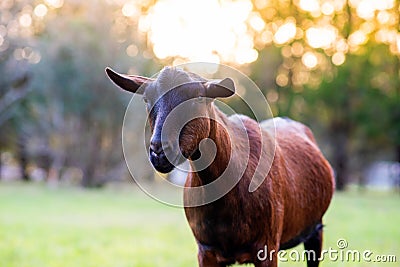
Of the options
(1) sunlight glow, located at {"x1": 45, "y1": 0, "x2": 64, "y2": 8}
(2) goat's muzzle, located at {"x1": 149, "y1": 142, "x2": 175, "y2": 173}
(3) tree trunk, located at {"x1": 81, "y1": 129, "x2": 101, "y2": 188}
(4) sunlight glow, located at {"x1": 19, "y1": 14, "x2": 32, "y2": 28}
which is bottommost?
(3) tree trunk, located at {"x1": 81, "y1": 129, "x2": 101, "y2": 188}

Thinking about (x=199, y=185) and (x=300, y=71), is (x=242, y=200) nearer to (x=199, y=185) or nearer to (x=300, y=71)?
(x=199, y=185)

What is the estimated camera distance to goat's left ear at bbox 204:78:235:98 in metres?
3.42

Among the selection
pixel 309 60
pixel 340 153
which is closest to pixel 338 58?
pixel 309 60

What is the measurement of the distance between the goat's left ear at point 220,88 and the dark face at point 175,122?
0.04m

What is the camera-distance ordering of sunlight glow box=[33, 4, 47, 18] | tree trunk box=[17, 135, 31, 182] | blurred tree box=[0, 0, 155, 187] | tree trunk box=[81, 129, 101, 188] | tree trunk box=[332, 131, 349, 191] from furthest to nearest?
1. tree trunk box=[17, 135, 31, 182]
2. sunlight glow box=[33, 4, 47, 18]
3. tree trunk box=[332, 131, 349, 191]
4. tree trunk box=[81, 129, 101, 188]
5. blurred tree box=[0, 0, 155, 187]

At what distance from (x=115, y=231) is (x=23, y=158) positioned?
22.0 metres

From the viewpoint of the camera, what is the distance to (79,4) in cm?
2689

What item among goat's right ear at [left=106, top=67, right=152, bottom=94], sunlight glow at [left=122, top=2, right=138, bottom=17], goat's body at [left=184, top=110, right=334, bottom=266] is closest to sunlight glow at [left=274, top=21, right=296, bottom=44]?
sunlight glow at [left=122, top=2, right=138, bottom=17]

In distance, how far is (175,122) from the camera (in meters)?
3.34

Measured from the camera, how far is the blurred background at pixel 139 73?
2400 centimetres

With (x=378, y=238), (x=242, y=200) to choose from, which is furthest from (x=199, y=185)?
(x=378, y=238)

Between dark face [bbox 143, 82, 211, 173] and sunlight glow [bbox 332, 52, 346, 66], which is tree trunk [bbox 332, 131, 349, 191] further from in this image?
dark face [bbox 143, 82, 211, 173]

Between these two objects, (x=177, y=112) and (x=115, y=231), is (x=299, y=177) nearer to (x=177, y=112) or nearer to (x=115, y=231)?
(x=177, y=112)

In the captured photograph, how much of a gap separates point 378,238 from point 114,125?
15557 millimetres
